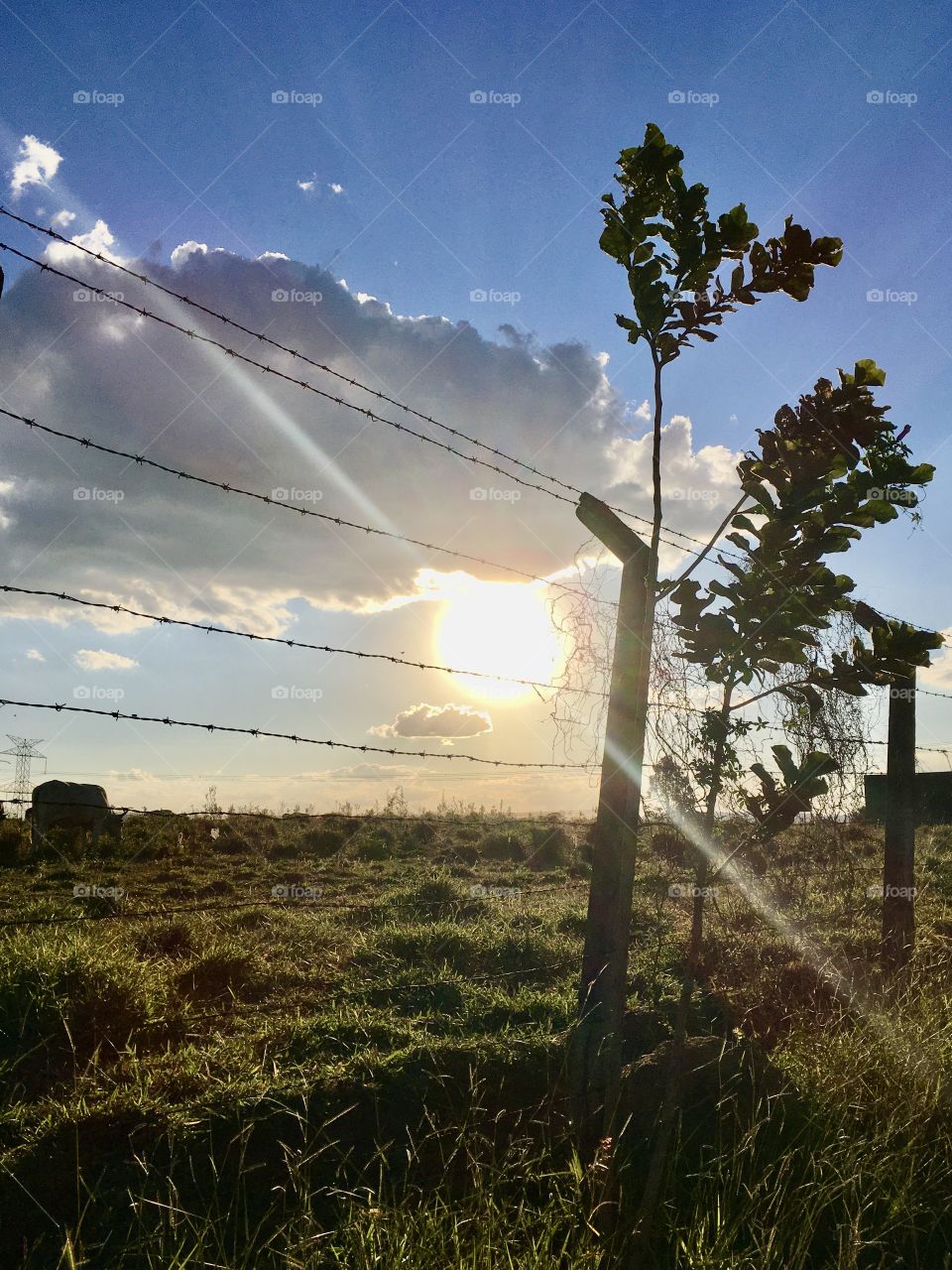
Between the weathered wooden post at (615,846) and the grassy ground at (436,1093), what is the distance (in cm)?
17

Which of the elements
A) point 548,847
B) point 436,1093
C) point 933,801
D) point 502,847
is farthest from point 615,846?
point 933,801

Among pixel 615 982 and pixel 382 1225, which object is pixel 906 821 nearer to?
pixel 615 982

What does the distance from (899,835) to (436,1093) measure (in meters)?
4.24

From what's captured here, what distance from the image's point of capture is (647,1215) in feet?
7.91

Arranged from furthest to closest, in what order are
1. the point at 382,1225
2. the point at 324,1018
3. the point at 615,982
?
1. the point at 324,1018
2. the point at 615,982
3. the point at 382,1225

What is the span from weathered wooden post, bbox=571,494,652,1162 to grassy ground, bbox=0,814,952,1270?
0.17m

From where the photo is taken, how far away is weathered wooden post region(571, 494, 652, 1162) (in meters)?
3.32

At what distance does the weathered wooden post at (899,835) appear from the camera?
5.84 metres

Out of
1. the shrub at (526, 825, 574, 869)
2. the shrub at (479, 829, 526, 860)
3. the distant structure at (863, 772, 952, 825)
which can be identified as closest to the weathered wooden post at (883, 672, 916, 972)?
the shrub at (526, 825, 574, 869)

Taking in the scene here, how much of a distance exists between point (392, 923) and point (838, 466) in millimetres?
5104

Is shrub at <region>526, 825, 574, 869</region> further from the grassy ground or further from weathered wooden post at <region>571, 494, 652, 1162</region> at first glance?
weathered wooden post at <region>571, 494, 652, 1162</region>

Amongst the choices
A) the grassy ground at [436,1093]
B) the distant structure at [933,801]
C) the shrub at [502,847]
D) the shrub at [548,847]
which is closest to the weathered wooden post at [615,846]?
the grassy ground at [436,1093]

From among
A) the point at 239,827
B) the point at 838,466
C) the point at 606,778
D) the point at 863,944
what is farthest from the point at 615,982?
the point at 239,827

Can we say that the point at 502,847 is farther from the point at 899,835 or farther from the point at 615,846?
the point at 615,846
